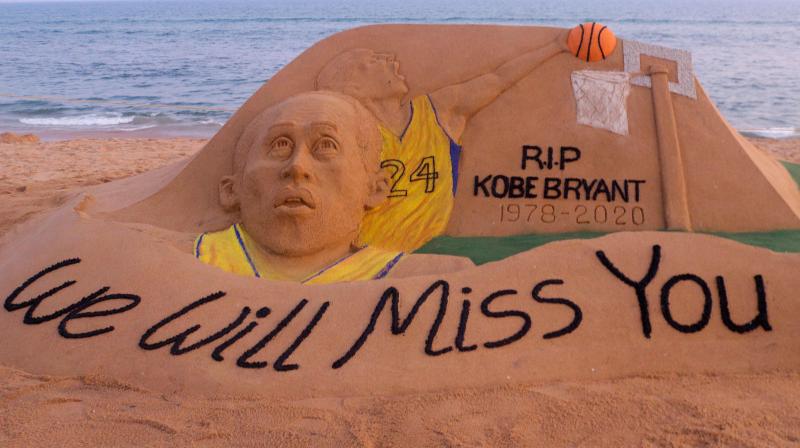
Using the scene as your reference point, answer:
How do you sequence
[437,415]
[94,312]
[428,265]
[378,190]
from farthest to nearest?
1. [378,190]
2. [428,265]
3. [94,312]
4. [437,415]

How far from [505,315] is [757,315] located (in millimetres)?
1042

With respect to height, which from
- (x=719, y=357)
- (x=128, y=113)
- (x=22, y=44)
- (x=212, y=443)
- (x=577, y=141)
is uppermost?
(x=22, y=44)

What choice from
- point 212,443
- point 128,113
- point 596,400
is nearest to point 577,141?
point 596,400

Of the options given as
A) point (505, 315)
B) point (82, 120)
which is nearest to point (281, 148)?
point (505, 315)

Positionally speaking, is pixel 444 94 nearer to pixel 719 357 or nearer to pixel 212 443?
pixel 719 357

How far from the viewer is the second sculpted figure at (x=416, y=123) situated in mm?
4379

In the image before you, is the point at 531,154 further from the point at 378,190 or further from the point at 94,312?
the point at 94,312

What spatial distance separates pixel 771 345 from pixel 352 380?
66.5 inches

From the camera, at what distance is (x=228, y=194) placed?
4344 mm

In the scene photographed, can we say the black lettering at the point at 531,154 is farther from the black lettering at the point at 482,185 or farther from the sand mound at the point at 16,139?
the sand mound at the point at 16,139

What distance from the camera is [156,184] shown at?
502 cm

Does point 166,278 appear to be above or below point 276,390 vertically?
above

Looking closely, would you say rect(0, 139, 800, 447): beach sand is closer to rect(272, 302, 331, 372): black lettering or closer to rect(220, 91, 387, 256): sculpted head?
rect(272, 302, 331, 372): black lettering

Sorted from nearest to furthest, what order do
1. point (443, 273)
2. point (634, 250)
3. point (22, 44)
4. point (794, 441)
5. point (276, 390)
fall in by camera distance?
point (794, 441) < point (276, 390) < point (634, 250) < point (443, 273) < point (22, 44)
